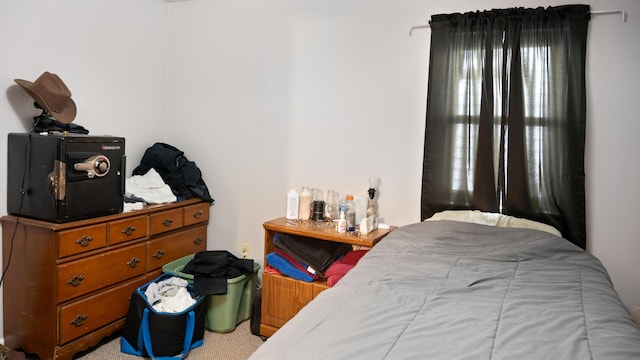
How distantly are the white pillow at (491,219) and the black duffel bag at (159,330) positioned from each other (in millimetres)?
1466

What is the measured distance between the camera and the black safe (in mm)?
2379

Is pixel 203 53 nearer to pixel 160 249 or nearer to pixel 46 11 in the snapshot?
pixel 46 11

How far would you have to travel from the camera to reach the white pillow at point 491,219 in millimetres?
2354

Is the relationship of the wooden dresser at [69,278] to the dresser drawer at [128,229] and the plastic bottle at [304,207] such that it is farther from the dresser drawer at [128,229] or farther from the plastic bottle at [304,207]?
the plastic bottle at [304,207]

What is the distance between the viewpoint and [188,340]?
8.47 feet

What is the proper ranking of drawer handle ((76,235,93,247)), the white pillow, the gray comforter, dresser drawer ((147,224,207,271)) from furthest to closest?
dresser drawer ((147,224,207,271))
drawer handle ((76,235,93,247))
the white pillow
the gray comforter

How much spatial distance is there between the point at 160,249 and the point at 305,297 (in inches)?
41.1

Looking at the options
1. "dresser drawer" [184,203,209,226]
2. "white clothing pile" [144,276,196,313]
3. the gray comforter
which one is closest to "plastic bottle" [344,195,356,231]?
the gray comforter

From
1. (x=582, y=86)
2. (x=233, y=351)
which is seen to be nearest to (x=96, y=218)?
(x=233, y=351)

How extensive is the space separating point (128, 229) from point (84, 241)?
295 mm

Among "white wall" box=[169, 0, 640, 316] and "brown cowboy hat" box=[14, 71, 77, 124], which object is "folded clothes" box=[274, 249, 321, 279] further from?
"brown cowboy hat" box=[14, 71, 77, 124]

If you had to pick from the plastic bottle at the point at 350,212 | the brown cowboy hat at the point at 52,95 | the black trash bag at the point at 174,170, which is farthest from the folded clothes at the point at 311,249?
the brown cowboy hat at the point at 52,95

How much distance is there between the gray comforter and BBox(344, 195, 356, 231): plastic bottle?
593 mm

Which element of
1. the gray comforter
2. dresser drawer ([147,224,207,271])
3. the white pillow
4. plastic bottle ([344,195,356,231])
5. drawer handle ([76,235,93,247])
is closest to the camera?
the gray comforter
